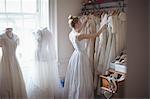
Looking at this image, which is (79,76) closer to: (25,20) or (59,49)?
(59,49)

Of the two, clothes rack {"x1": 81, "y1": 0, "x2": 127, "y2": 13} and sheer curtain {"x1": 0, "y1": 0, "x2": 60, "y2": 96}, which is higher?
clothes rack {"x1": 81, "y1": 0, "x2": 127, "y2": 13}

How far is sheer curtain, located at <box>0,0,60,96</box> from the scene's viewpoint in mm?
1175

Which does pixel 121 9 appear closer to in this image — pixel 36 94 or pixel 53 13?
pixel 53 13

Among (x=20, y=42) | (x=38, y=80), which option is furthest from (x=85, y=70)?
(x=20, y=42)

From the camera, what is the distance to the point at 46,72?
4.25ft

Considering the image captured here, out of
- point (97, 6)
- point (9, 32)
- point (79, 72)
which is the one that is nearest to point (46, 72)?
point (79, 72)

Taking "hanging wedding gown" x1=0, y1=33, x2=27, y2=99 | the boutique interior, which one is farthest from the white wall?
"hanging wedding gown" x1=0, y1=33, x2=27, y2=99

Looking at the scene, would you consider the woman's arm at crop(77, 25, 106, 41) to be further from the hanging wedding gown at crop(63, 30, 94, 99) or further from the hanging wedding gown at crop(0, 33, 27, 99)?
the hanging wedding gown at crop(0, 33, 27, 99)

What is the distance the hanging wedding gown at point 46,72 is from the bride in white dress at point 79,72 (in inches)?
2.6

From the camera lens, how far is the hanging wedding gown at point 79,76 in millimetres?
1249

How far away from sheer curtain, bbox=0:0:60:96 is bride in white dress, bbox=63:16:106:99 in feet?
0.52

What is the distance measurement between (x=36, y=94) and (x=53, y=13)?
421 mm

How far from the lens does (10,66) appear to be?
1.23 m

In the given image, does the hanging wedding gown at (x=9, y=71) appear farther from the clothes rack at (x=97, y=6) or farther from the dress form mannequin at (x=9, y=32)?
the clothes rack at (x=97, y=6)
